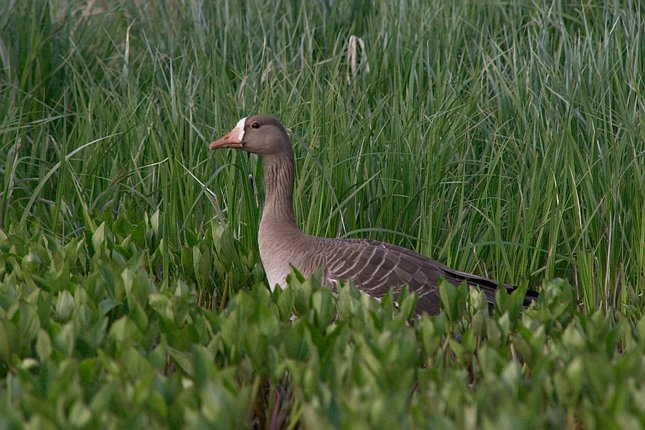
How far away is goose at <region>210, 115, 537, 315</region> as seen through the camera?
4.96 meters

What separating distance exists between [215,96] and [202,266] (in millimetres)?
1527

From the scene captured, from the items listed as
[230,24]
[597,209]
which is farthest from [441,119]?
[230,24]

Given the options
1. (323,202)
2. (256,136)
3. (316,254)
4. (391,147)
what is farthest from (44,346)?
(391,147)

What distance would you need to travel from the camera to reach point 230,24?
7.79m

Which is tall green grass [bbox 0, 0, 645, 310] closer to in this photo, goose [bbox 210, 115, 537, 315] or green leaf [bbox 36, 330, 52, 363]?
goose [bbox 210, 115, 537, 315]

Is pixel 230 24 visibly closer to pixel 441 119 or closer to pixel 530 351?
pixel 441 119

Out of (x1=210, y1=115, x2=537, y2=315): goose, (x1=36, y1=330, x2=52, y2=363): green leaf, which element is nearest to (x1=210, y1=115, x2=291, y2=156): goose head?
(x1=210, y1=115, x2=537, y2=315): goose

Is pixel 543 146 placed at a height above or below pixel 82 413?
below

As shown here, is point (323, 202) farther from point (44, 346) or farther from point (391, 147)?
point (44, 346)

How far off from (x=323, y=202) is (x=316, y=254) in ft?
2.34

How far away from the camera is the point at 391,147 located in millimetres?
5941

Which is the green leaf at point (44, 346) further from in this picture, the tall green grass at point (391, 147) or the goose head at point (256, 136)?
the goose head at point (256, 136)

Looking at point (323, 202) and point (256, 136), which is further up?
point (256, 136)

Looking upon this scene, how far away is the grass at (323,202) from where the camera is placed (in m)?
3.11
